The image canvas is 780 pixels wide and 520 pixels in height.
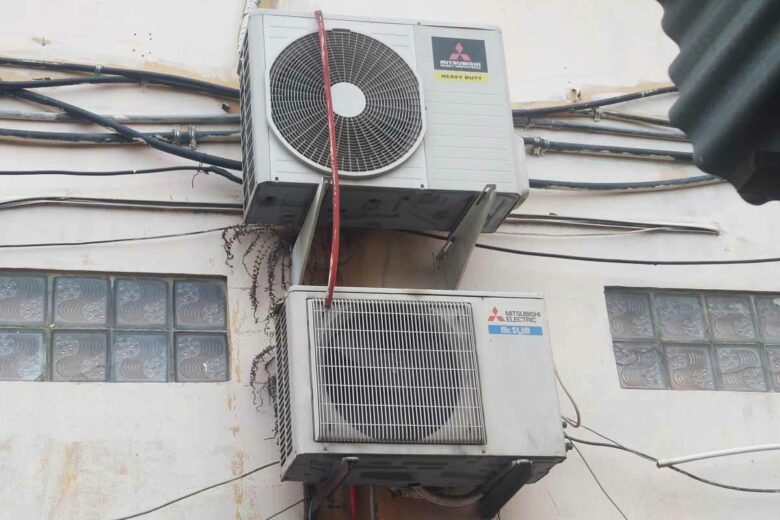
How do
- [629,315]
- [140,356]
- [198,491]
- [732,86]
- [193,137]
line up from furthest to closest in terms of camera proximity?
1. [629,315]
2. [193,137]
3. [140,356]
4. [198,491]
5. [732,86]

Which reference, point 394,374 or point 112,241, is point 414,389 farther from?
point 112,241

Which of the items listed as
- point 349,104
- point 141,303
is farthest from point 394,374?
point 141,303

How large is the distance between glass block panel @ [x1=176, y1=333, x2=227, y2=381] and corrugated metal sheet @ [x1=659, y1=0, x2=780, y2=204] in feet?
9.45

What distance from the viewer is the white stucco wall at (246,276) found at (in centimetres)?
423

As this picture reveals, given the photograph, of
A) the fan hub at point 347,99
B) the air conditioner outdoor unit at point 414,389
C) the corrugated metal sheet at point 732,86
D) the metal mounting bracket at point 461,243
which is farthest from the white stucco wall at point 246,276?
the corrugated metal sheet at point 732,86

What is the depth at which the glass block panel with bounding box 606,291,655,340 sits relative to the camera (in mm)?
5078

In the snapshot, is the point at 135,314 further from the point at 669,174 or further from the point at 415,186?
the point at 669,174

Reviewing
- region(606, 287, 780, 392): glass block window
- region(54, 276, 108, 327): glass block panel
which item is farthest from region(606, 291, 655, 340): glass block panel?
region(54, 276, 108, 327): glass block panel

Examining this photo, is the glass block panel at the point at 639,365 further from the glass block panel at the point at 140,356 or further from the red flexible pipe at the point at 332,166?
the glass block panel at the point at 140,356

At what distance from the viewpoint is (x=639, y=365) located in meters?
5.01

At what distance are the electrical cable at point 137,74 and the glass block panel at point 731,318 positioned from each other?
2.28m

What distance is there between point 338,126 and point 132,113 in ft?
3.39

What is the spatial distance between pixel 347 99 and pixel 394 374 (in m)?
1.05

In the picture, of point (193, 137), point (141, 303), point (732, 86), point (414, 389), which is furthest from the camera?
point (193, 137)
